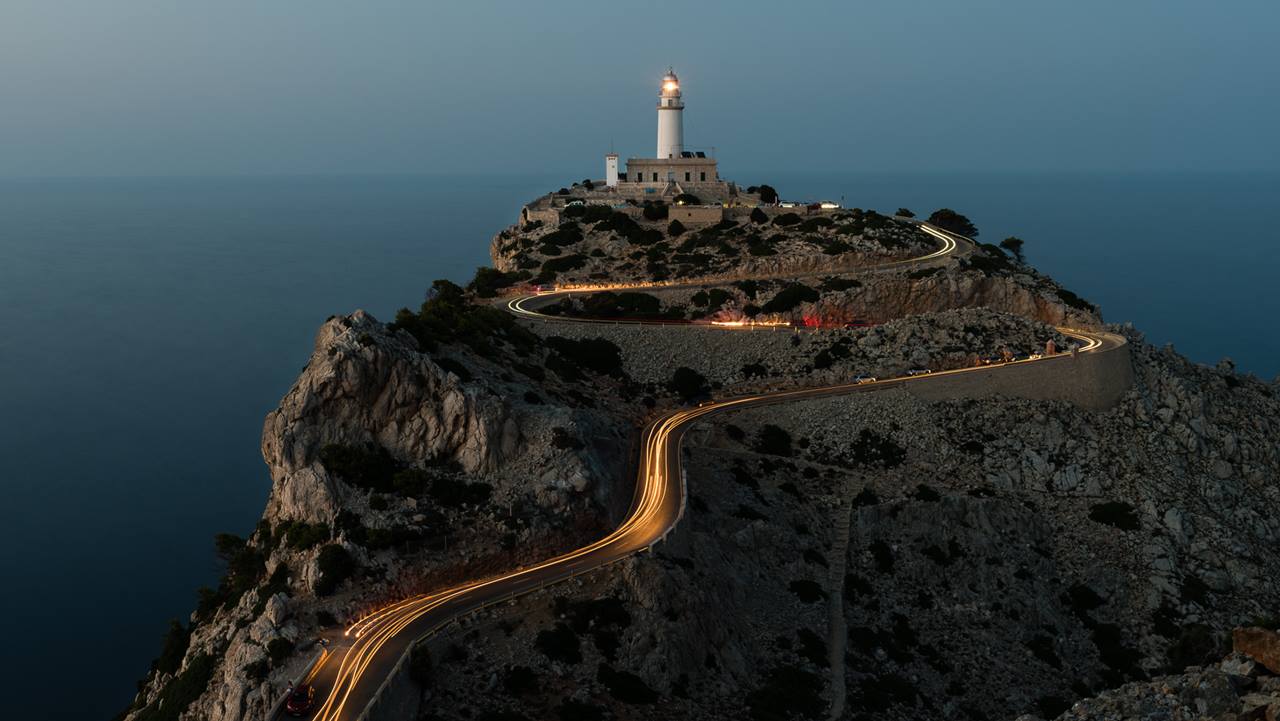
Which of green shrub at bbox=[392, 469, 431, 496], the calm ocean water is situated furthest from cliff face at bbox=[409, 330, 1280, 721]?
the calm ocean water

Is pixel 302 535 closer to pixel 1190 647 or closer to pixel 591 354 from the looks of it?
pixel 591 354

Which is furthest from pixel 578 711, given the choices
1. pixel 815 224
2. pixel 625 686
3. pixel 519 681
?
pixel 815 224

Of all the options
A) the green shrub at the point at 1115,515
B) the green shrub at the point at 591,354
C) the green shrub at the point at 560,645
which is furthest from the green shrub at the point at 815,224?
the green shrub at the point at 560,645

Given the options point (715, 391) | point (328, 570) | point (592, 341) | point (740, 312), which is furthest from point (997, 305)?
point (328, 570)

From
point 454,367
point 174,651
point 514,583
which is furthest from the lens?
point 454,367

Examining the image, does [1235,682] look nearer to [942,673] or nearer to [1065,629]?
[942,673]

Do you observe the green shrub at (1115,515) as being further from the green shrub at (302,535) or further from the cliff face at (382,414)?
the green shrub at (302,535)

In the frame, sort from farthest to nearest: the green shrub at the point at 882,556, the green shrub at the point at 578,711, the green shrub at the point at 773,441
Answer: the green shrub at the point at 773,441 → the green shrub at the point at 882,556 → the green shrub at the point at 578,711
